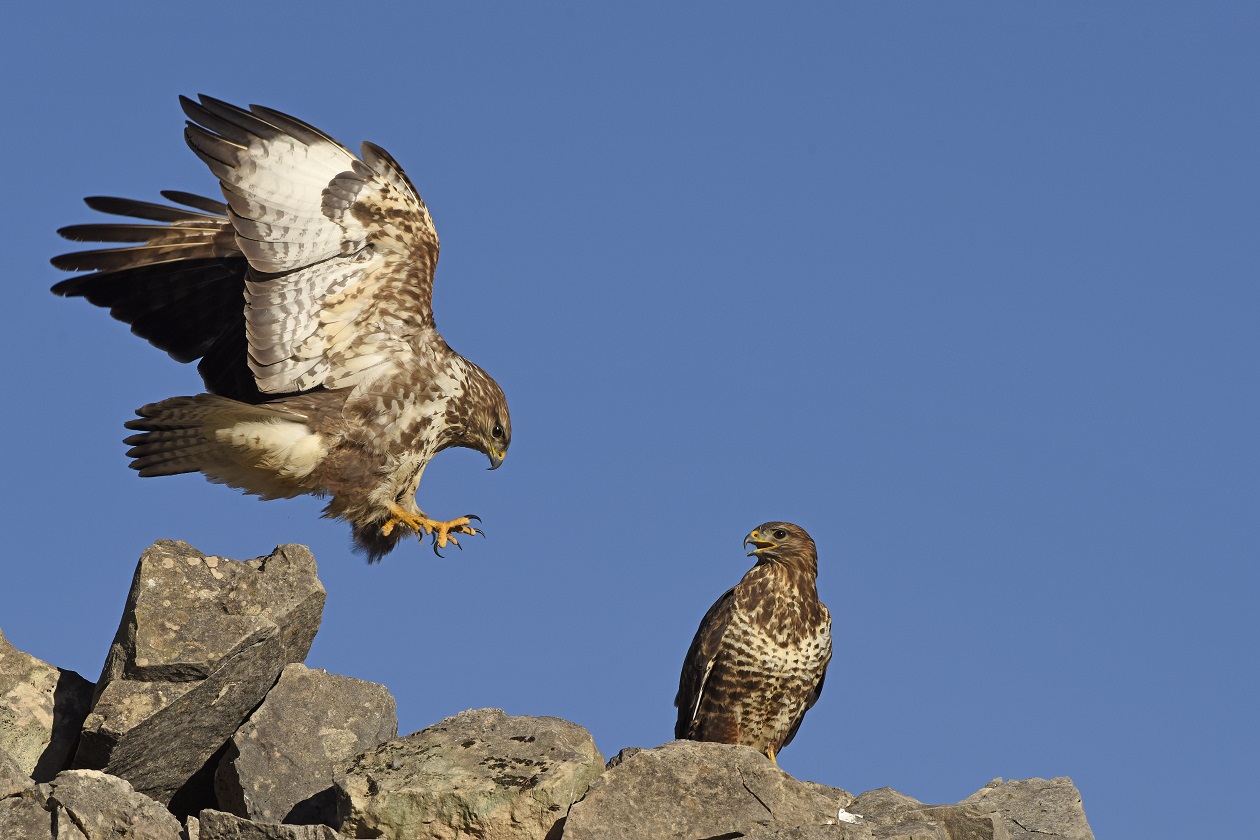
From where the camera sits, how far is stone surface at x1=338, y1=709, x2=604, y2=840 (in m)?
6.66

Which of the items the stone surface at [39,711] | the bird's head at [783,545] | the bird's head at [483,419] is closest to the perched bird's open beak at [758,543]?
the bird's head at [783,545]

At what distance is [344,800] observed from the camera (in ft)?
22.2

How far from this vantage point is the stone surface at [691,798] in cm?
673

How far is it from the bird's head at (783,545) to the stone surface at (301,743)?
309 centimetres

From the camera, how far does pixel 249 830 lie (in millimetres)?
6340

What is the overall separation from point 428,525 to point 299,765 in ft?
8.69

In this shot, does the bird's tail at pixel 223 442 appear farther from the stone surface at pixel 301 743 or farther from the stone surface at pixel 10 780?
the stone surface at pixel 10 780

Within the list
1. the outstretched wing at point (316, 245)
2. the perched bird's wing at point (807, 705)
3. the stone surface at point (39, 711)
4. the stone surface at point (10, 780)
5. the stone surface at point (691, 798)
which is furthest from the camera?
the perched bird's wing at point (807, 705)

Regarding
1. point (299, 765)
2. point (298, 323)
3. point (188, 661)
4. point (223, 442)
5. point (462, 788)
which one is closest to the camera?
point (462, 788)

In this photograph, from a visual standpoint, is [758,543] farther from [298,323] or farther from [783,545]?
[298,323]

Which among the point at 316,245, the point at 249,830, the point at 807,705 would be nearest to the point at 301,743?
the point at 249,830

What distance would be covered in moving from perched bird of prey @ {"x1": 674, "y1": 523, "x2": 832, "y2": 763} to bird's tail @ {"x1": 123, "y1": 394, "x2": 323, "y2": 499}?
9.59ft

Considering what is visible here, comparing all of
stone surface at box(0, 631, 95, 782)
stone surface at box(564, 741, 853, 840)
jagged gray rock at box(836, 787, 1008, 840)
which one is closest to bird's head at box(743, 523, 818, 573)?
jagged gray rock at box(836, 787, 1008, 840)

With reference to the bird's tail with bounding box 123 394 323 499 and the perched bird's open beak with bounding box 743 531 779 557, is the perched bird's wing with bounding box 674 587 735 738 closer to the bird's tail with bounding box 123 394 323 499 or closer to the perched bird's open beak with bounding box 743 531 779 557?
the perched bird's open beak with bounding box 743 531 779 557
